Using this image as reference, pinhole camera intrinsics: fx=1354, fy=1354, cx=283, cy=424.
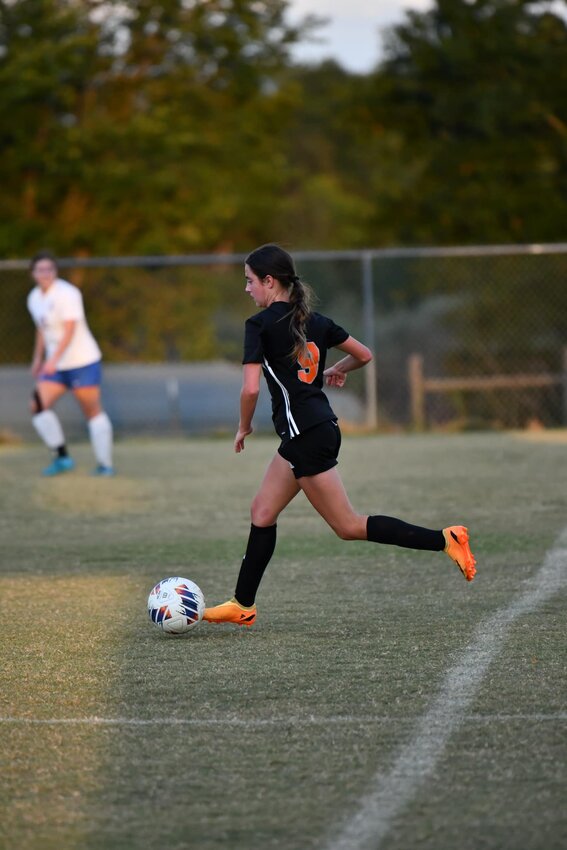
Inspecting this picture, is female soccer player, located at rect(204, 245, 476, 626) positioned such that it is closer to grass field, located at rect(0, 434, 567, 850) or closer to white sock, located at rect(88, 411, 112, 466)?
grass field, located at rect(0, 434, 567, 850)

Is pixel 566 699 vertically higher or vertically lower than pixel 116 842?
lower

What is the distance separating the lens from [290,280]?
5895 millimetres

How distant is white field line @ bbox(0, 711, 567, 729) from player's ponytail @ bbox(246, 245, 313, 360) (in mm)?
1759

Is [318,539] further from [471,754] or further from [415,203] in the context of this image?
[415,203]

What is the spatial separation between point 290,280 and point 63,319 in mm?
6928

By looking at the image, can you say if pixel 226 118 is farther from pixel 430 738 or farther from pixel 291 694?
pixel 430 738

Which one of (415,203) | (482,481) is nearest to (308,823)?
(482,481)

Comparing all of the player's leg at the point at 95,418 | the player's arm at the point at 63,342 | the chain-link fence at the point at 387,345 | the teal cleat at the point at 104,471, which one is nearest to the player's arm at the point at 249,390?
the player's arm at the point at 63,342

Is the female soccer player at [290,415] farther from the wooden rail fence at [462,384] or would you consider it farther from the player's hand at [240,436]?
the wooden rail fence at [462,384]

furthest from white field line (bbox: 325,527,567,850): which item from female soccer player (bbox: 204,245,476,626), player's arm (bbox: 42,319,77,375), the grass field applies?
player's arm (bbox: 42,319,77,375)

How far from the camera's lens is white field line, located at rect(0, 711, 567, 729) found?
461cm

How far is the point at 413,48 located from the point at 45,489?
600 inches

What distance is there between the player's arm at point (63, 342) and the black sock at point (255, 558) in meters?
6.64

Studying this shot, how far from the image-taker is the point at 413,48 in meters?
24.9
